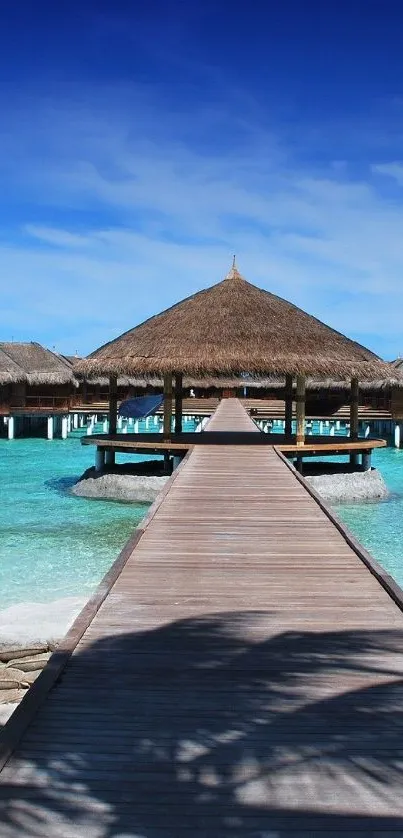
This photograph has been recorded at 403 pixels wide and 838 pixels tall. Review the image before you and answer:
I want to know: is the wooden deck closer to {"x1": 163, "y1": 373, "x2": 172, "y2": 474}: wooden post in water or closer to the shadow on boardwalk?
{"x1": 163, "y1": 373, "x2": 172, "y2": 474}: wooden post in water

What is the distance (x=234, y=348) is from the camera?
48.4ft

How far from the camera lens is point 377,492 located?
1510 centimetres

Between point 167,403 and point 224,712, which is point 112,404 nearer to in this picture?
point 167,403

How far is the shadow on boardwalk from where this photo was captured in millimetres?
2455

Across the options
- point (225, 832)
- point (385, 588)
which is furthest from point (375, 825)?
point (385, 588)

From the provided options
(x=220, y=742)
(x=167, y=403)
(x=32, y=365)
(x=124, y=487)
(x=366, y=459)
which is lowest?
(x=124, y=487)

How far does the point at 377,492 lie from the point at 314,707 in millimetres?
12200

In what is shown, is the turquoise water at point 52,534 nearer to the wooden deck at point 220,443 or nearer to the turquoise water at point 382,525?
the wooden deck at point 220,443

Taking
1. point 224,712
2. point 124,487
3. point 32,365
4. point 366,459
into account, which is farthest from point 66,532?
point 32,365

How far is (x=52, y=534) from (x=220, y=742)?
8.95 m

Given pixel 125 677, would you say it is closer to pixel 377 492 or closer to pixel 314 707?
pixel 314 707

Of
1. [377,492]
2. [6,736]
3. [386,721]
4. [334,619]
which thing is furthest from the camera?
[377,492]

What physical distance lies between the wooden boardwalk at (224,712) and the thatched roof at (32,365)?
24.7m

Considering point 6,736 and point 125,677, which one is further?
point 125,677
